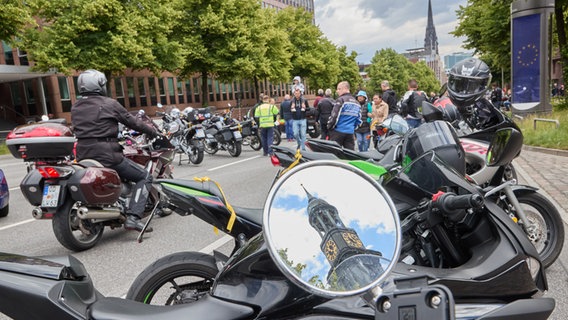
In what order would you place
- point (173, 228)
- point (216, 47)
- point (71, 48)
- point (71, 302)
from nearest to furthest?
point (71, 302)
point (173, 228)
point (71, 48)
point (216, 47)

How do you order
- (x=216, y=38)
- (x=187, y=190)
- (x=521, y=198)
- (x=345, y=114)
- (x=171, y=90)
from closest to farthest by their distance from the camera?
(x=187, y=190), (x=521, y=198), (x=345, y=114), (x=216, y=38), (x=171, y=90)

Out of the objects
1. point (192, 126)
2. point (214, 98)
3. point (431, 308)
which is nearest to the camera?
point (431, 308)

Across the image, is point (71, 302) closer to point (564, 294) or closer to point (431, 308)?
point (431, 308)

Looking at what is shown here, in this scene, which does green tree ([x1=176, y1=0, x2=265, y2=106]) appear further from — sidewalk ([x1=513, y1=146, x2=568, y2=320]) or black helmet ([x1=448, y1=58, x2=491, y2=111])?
black helmet ([x1=448, y1=58, x2=491, y2=111])

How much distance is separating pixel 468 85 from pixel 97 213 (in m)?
4.01

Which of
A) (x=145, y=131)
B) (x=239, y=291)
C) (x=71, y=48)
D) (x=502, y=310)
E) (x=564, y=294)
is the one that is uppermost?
(x=71, y=48)

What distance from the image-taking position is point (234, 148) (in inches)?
536

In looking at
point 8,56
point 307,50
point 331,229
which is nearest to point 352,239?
point 331,229


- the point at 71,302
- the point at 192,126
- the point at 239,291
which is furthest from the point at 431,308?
the point at 192,126

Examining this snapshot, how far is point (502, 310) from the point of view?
1.62 metres

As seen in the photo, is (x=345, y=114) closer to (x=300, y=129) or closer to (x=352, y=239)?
(x=300, y=129)

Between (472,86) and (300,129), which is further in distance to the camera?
(300,129)

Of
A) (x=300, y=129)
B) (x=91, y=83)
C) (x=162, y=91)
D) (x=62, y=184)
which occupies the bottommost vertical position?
(x=300, y=129)

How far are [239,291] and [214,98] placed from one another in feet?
173
